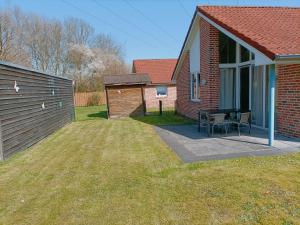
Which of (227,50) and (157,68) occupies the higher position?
(157,68)

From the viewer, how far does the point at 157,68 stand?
Result: 88.4 ft

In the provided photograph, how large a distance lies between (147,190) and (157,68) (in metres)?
23.3

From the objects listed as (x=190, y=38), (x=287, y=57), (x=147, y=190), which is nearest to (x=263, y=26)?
(x=287, y=57)

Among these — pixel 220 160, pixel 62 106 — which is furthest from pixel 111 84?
pixel 220 160

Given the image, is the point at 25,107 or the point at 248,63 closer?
the point at 25,107

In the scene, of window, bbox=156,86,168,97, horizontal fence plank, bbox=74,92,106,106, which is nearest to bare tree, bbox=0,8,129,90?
horizontal fence plank, bbox=74,92,106,106

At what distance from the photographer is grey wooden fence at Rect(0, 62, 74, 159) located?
21.7ft

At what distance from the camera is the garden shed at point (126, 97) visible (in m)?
16.2

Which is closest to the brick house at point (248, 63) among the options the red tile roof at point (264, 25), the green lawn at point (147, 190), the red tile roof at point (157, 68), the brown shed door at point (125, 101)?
the red tile roof at point (264, 25)

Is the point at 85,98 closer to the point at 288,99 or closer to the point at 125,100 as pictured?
the point at 125,100

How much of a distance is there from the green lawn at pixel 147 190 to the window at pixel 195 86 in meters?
6.50

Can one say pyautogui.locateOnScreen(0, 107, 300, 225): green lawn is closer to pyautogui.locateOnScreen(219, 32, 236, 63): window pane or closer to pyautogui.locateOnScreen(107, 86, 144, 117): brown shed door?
pyautogui.locateOnScreen(219, 32, 236, 63): window pane

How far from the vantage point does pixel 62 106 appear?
512 inches

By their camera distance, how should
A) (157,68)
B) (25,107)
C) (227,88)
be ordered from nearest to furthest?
(25,107) < (227,88) < (157,68)
